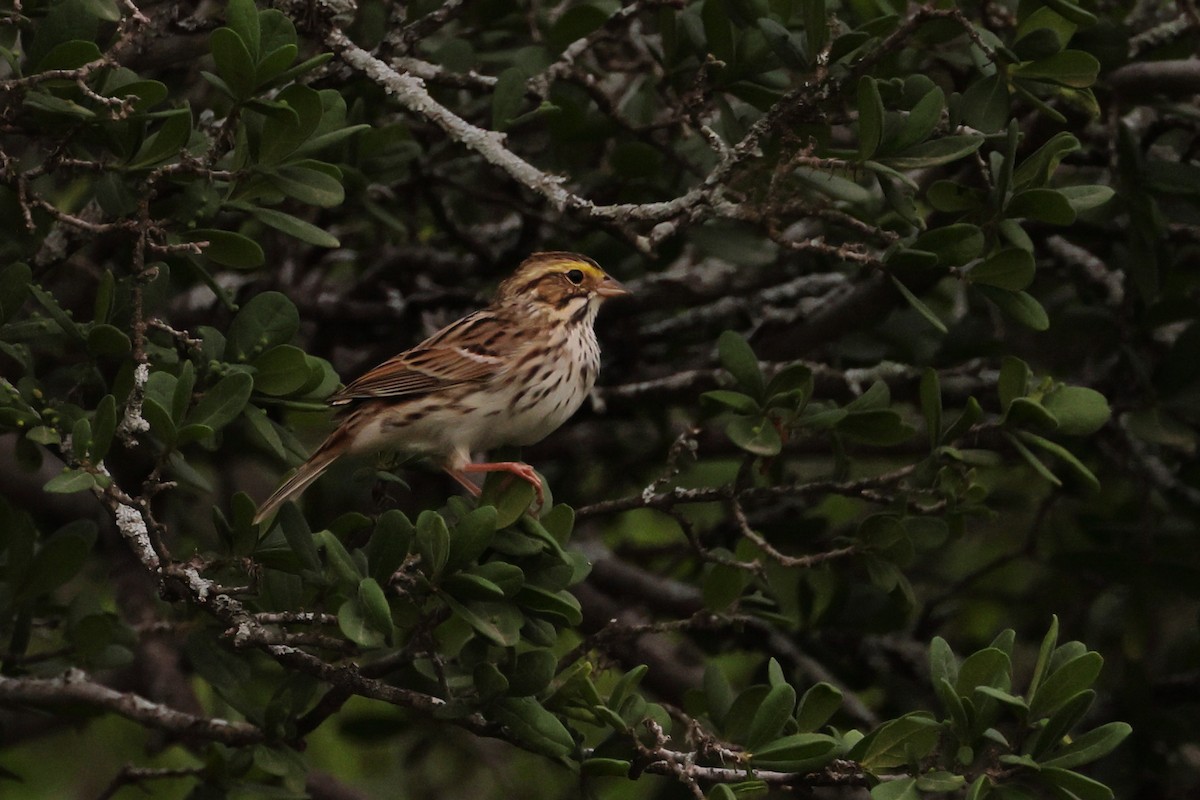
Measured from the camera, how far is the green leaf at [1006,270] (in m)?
3.66

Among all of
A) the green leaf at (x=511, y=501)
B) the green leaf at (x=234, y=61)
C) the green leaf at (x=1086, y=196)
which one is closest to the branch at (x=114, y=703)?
the green leaf at (x=511, y=501)

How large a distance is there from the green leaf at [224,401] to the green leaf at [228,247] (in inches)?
14.1

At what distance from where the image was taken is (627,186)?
4.88 m

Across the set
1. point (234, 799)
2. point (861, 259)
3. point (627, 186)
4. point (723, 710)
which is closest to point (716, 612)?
point (723, 710)

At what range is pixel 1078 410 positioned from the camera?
379 cm

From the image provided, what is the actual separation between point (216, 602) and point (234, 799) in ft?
6.35

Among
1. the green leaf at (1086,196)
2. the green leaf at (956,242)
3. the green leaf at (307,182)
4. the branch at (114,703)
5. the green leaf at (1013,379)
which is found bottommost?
the branch at (114,703)

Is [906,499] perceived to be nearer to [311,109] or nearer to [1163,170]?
[1163,170]

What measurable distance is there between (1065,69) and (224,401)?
2013 millimetres

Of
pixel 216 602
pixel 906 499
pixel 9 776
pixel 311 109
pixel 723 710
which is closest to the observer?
pixel 216 602

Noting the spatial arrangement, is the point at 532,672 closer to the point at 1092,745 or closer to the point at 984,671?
the point at 984,671

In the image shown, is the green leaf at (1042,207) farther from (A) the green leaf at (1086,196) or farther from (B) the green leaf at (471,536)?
(B) the green leaf at (471,536)

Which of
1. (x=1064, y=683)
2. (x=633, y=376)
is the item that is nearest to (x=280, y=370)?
(x=1064, y=683)

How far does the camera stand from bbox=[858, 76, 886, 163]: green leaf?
341cm
